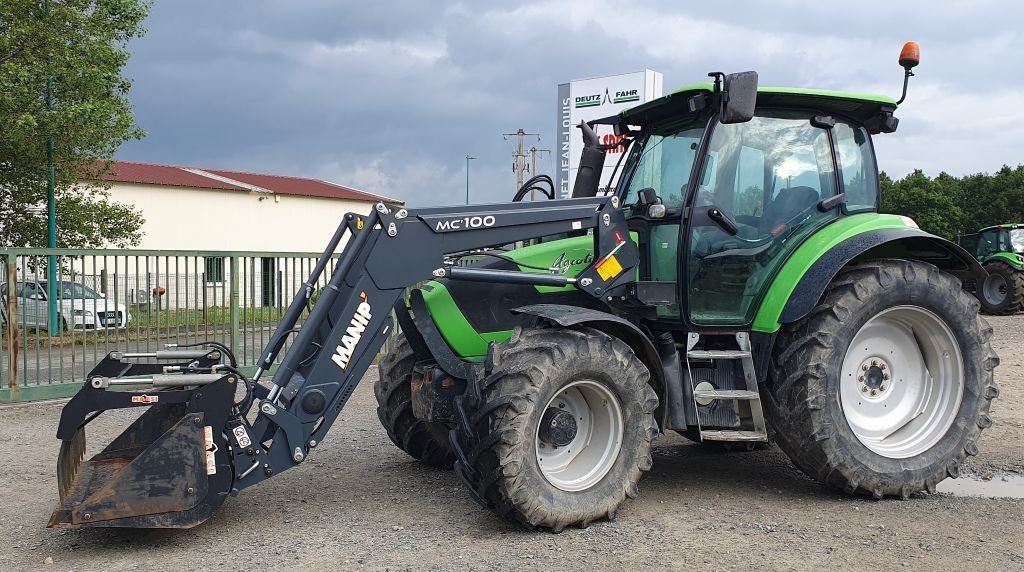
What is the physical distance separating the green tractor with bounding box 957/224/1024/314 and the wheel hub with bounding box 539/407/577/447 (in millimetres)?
17245

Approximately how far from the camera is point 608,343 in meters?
4.70

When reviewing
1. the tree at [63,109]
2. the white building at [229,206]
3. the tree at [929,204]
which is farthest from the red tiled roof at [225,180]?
the tree at [929,204]

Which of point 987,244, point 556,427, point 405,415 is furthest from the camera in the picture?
point 987,244

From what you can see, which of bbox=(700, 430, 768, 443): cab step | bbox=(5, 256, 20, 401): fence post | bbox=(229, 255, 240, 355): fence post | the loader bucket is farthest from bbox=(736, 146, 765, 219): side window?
bbox=(5, 256, 20, 401): fence post

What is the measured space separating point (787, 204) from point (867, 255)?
587 millimetres

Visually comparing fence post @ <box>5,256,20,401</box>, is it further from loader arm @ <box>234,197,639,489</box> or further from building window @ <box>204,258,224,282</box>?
loader arm @ <box>234,197,639,489</box>

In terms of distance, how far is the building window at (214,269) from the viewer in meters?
9.80

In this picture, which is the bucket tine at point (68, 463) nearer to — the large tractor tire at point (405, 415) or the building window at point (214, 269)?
the large tractor tire at point (405, 415)

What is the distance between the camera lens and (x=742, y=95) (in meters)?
4.77

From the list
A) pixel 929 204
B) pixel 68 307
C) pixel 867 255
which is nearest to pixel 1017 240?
pixel 867 255

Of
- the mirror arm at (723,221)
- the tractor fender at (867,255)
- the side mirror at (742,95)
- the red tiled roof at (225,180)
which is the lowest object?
the tractor fender at (867,255)

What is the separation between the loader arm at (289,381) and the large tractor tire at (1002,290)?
17.6m

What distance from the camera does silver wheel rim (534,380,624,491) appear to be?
4727 millimetres

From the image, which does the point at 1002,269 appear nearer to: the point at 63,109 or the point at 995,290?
the point at 995,290
